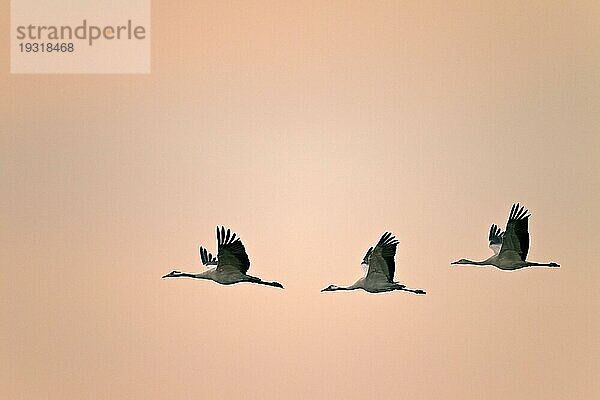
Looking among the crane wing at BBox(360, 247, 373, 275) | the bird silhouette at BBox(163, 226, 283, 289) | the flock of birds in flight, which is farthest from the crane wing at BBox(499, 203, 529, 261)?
the bird silhouette at BBox(163, 226, 283, 289)

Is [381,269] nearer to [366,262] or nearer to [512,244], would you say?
[366,262]

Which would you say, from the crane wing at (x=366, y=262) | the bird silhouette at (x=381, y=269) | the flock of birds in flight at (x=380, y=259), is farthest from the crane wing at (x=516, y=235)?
the crane wing at (x=366, y=262)

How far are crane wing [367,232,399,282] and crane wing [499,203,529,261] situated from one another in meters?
0.35

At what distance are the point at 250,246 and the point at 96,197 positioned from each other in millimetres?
524

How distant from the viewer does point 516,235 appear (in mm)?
2549

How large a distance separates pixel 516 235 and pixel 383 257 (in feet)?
1.42

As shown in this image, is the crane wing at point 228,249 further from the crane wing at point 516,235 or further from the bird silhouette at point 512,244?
the crane wing at point 516,235

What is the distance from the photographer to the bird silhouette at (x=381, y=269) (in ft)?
8.41

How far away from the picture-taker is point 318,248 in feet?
8.45

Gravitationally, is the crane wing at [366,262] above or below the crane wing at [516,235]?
below

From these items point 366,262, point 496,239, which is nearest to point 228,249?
point 366,262

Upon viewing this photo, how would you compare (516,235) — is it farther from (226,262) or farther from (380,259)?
(226,262)

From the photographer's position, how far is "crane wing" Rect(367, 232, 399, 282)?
8.41 feet

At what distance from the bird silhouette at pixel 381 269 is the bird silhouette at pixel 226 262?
0.35m
